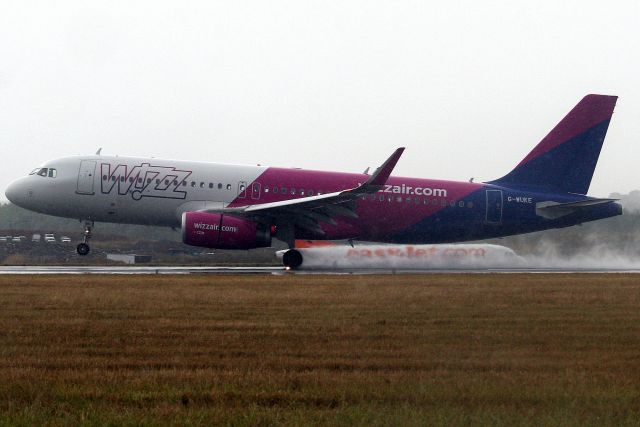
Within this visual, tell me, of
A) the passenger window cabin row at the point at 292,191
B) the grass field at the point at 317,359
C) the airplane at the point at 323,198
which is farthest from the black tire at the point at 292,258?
the grass field at the point at 317,359

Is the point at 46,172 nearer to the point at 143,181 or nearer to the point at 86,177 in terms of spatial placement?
the point at 86,177

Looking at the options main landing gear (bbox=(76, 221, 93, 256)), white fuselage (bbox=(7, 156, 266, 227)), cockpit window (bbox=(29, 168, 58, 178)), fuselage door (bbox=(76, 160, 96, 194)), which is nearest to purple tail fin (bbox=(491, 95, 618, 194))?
white fuselage (bbox=(7, 156, 266, 227))

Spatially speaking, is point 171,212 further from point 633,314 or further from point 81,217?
point 633,314

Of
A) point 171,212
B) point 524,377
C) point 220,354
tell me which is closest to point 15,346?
point 220,354

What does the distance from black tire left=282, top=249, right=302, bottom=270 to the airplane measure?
37 mm

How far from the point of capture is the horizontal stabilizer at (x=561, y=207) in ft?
120

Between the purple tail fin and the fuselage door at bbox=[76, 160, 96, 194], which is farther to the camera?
the purple tail fin

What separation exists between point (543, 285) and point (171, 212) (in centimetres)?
1549

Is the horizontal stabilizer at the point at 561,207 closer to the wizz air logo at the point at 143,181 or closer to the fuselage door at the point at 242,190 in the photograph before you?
the fuselage door at the point at 242,190

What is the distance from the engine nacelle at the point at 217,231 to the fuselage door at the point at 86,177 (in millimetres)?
4181

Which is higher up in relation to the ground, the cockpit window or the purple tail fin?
the purple tail fin

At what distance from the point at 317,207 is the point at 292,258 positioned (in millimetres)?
2508

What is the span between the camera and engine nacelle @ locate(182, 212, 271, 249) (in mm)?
32375

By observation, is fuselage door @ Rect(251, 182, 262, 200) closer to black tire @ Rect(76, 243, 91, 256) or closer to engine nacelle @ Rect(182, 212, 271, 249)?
engine nacelle @ Rect(182, 212, 271, 249)
